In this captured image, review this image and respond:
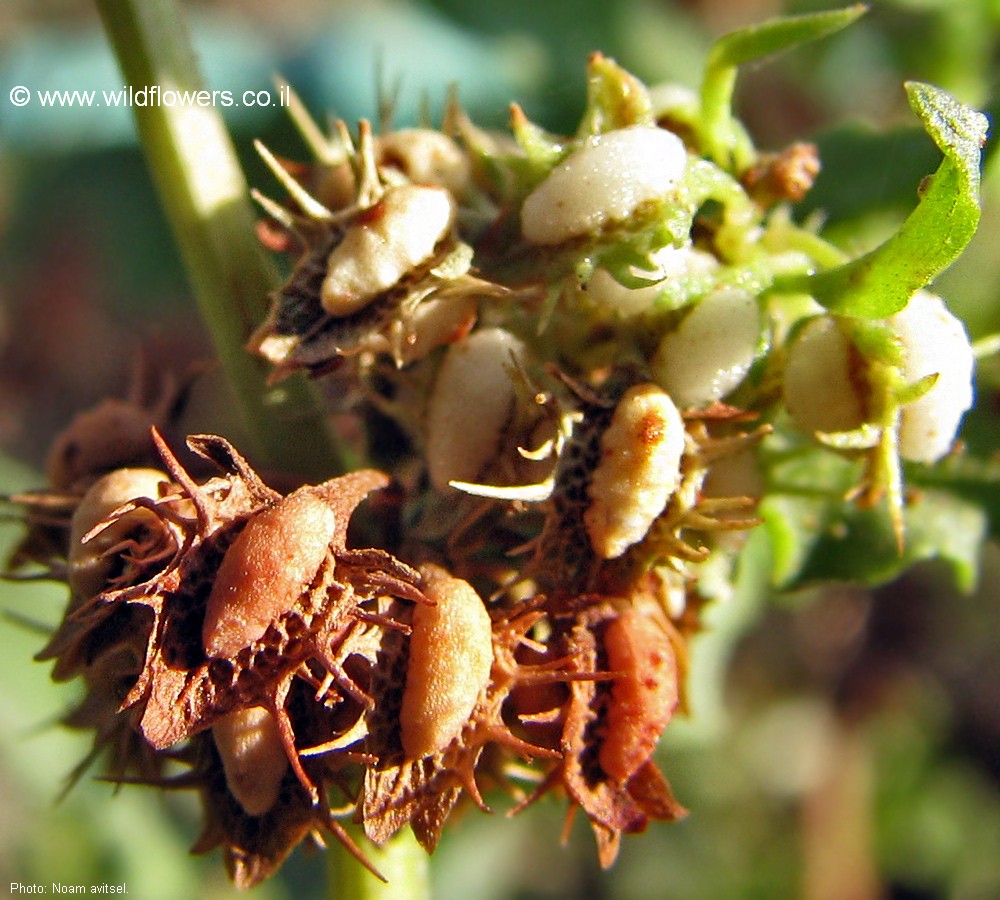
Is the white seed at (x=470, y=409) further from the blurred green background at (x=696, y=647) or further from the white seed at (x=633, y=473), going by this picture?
the blurred green background at (x=696, y=647)

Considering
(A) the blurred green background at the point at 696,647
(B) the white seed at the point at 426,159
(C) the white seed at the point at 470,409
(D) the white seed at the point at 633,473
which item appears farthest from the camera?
(A) the blurred green background at the point at 696,647

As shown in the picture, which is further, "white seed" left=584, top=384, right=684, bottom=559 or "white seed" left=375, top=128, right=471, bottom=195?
"white seed" left=375, top=128, right=471, bottom=195

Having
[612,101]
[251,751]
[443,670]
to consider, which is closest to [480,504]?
[443,670]

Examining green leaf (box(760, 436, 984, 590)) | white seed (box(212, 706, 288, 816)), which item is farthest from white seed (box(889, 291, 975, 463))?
white seed (box(212, 706, 288, 816))

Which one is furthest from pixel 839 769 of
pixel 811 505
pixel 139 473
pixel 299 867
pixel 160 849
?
pixel 139 473

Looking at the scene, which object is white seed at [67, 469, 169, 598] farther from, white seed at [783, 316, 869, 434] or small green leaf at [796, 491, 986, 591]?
small green leaf at [796, 491, 986, 591]

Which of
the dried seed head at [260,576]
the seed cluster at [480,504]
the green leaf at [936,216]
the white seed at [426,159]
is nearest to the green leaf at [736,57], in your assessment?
the seed cluster at [480,504]

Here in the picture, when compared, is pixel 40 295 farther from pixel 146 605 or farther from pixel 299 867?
pixel 146 605
